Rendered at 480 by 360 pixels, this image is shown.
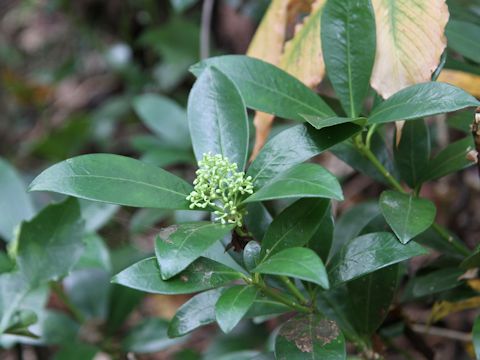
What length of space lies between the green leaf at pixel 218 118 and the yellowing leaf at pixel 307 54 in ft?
0.61

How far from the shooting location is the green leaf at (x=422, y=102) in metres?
0.70

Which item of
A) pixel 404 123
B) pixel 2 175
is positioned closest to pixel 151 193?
pixel 404 123

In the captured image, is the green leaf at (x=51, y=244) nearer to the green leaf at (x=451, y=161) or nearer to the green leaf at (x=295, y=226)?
the green leaf at (x=295, y=226)

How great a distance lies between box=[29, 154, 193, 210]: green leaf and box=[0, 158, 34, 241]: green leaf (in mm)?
636

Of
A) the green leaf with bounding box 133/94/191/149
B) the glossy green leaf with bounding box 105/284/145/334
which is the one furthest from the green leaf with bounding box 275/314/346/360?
the green leaf with bounding box 133/94/191/149

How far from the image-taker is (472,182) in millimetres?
1791

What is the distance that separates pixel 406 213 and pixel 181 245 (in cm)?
29

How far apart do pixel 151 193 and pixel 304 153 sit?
19 centimetres

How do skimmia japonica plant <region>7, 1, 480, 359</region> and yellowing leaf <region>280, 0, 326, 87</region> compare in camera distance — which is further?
yellowing leaf <region>280, 0, 326, 87</region>

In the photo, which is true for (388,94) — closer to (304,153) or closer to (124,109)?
(304,153)

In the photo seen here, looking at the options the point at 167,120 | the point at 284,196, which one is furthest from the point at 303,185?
the point at 167,120

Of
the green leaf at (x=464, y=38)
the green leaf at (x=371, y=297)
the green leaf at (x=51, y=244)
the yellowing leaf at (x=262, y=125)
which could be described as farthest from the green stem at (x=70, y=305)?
the green leaf at (x=464, y=38)

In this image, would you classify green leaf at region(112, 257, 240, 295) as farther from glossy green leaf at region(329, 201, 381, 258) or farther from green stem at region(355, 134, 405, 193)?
glossy green leaf at region(329, 201, 381, 258)

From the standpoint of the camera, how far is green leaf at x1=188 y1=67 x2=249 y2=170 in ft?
2.66
